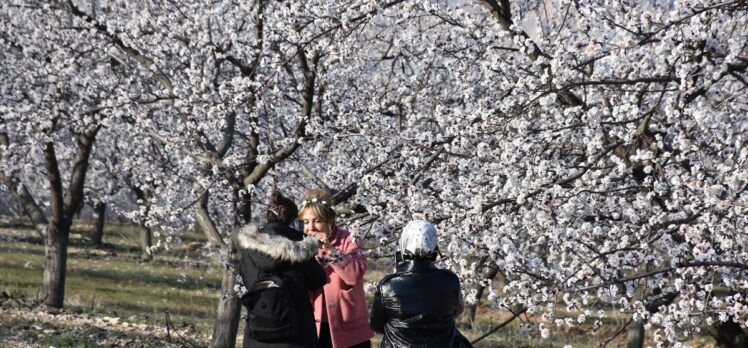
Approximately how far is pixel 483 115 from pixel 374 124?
3.85m

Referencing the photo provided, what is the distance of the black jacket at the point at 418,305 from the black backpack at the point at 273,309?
1115 millimetres

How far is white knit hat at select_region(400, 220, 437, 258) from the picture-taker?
16.8 feet

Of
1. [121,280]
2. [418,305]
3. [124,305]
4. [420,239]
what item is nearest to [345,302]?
[418,305]

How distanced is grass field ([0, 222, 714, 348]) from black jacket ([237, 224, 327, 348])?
2.09 m

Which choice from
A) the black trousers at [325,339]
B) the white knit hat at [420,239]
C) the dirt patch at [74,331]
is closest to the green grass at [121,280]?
the dirt patch at [74,331]

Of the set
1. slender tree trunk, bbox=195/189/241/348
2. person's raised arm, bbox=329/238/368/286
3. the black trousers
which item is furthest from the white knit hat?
slender tree trunk, bbox=195/189/241/348

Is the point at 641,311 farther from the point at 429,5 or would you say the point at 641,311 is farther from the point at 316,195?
the point at 429,5

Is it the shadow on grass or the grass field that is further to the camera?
the shadow on grass

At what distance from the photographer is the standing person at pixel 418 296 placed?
515 centimetres

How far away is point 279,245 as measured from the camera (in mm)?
6270

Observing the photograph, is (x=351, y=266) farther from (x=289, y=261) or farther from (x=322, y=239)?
(x=289, y=261)

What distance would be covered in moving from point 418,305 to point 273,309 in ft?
4.54

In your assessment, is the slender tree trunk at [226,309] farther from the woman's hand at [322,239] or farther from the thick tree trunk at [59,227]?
the thick tree trunk at [59,227]

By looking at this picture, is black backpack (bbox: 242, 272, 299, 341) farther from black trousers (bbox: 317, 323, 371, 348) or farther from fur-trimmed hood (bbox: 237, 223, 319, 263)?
black trousers (bbox: 317, 323, 371, 348)
